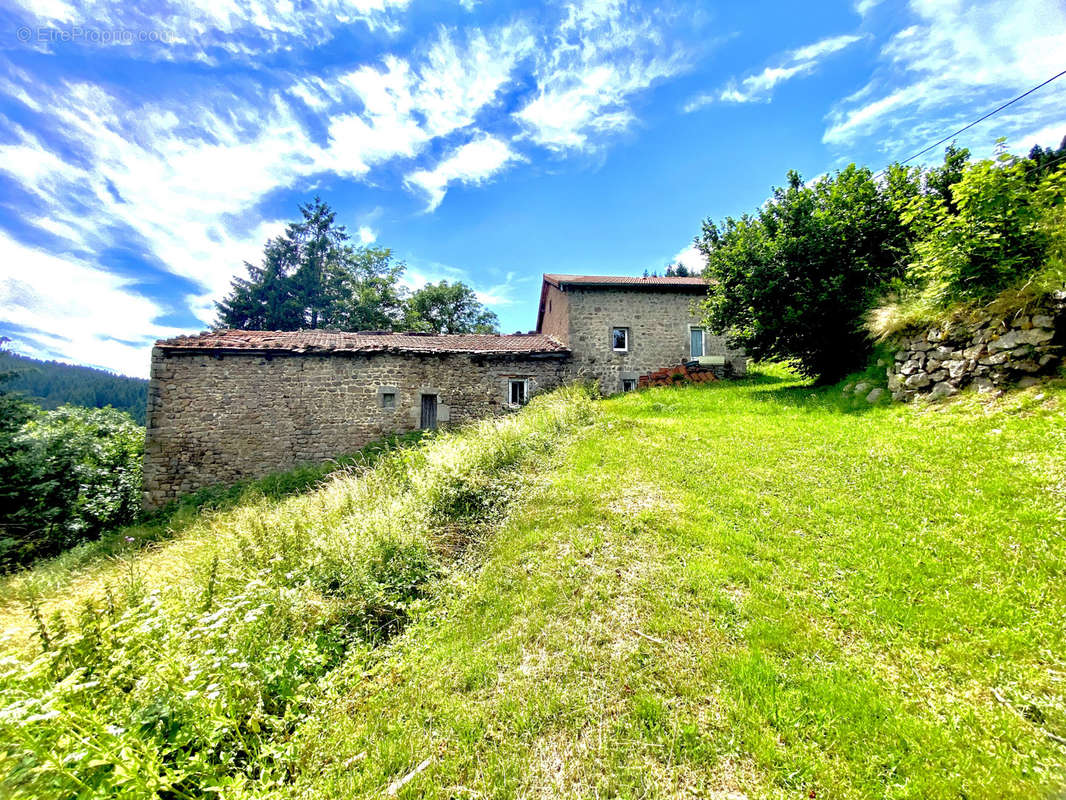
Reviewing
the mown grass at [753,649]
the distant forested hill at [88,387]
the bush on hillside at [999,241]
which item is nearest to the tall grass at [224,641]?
the mown grass at [753,649]

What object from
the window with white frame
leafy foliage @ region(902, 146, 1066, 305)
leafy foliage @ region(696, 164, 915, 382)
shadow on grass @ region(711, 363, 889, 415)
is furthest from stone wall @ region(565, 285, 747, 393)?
leafy foliage @ region(902, 146, 1066, 305)

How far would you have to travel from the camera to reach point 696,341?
15727 millimetres

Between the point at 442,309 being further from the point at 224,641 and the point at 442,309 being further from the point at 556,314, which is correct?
the point at 224,641

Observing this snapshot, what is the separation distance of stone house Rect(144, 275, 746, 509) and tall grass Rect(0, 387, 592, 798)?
248 inches

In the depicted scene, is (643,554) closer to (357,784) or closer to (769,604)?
(769,604)

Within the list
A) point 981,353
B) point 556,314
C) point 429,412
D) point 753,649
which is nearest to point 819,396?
point 981,353

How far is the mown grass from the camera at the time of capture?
2246 mm

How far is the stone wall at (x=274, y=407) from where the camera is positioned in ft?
36.6

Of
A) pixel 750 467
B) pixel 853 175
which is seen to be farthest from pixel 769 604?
pixel 853 175

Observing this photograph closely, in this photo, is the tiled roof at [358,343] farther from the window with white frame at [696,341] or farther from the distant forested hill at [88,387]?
the distant forested hill at [88,387]

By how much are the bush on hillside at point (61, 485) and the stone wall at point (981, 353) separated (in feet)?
61.6

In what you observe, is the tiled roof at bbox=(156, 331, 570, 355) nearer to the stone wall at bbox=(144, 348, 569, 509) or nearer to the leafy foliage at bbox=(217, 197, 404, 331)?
→ the stone wall at bbox=(144, 348, 569, 509)

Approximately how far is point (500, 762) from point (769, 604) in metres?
2.61

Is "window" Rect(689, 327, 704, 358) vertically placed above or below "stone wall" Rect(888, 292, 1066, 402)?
above
